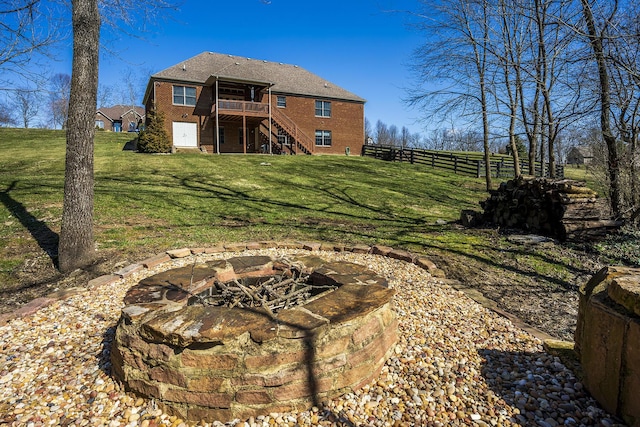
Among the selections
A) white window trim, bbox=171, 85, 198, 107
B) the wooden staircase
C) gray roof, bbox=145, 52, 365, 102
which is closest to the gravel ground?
gray roof, bbox=145, 52, 365, 102

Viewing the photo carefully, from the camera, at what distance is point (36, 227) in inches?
250

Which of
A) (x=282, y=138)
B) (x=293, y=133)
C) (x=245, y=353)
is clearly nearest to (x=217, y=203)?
(x=245, y=353)

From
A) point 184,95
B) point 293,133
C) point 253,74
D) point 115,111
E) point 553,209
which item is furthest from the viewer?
point 115,111

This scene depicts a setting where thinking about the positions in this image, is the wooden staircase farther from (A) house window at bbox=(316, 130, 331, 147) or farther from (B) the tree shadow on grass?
(B) the tree shadow on grass

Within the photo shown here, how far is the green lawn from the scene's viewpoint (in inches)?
250

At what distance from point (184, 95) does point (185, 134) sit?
2525mm

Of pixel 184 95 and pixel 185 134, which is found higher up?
pixel 184 95

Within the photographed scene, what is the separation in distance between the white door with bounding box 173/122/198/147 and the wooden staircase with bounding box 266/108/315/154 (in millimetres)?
5402

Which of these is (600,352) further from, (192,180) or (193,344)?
(192,180)

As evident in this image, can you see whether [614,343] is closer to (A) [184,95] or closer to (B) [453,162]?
(B) [453,162]

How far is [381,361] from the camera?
107 inches

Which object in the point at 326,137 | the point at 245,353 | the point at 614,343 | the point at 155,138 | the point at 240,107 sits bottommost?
the point at 245,353

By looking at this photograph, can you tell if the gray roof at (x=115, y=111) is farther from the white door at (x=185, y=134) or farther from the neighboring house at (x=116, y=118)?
the white door at (x=185, y=134)

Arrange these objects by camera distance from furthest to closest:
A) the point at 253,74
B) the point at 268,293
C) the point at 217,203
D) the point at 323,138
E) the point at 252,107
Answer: the point at 323,138
the point at 253,74
the point at 252,107
the point at 217,203
the point at 268,293
